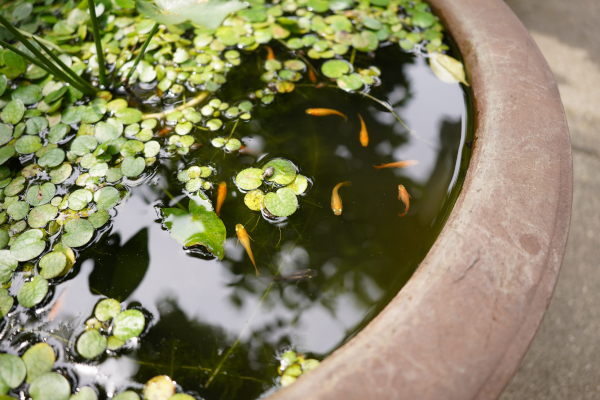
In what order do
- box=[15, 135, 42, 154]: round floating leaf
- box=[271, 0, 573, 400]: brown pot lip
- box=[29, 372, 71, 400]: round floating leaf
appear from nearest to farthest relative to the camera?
box=[271, 0, 573, 400]: brown pot lip < box=[29, 372, 71, 400]: round floating leaf < box=[15, 135, 42, 154]: round floating leaf

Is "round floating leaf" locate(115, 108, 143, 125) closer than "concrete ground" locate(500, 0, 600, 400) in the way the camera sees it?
Yes

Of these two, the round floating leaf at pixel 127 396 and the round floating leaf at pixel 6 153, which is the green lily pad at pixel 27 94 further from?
the round floating leaf at pixel 127 396

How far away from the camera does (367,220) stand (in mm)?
935

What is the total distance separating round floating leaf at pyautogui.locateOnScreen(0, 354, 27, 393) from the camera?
27.0 inches

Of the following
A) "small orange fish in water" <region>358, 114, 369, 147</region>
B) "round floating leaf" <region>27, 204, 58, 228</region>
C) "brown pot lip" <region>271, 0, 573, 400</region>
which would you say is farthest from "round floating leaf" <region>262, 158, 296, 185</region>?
"round floating leaf" <region>27, 204, 58, 228</region>

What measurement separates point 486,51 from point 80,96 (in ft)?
4.04

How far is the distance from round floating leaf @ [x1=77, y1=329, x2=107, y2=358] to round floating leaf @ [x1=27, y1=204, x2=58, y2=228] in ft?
1.08

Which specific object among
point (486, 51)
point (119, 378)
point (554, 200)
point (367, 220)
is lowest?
point (119, 378)

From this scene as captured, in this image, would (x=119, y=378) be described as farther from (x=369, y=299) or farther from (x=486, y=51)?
(x=486, y=51)

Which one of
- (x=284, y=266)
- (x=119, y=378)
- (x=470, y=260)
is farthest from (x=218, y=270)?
(x=470, y=260)

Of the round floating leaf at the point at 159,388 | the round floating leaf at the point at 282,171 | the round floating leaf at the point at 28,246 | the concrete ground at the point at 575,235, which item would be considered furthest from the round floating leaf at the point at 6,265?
the concrete ground at the point at 575,235

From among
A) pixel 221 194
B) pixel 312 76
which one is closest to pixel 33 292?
pixel 221 194

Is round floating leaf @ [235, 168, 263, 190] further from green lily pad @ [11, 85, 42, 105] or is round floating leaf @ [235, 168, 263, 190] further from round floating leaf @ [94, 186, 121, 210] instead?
green lily pad @ [11, 85, 42, 105]

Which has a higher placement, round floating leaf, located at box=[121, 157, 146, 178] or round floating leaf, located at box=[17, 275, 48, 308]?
round floating leaf, located at box=[121, 157, 146, 178]
